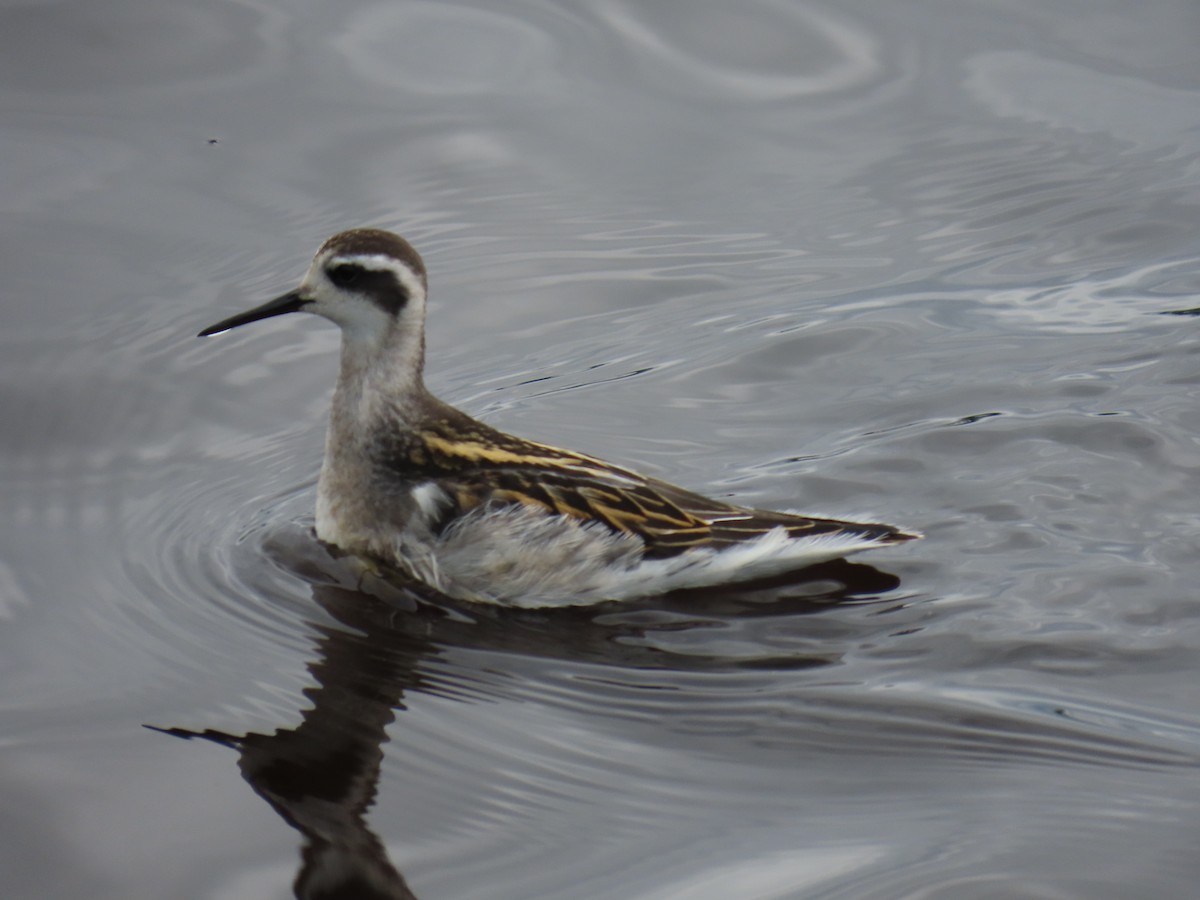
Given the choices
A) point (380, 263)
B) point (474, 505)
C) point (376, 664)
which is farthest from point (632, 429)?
point (376, 664)

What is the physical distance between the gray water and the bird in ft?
0.57

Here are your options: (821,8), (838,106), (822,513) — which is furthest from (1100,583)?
(821,8)

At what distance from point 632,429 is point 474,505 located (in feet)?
5.17

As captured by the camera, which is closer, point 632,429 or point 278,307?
point 278,307

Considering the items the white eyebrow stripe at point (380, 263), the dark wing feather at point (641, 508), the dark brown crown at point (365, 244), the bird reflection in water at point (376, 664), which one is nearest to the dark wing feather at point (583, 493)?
the dark wing feather at point (641, 508)

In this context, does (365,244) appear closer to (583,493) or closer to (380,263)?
(380,263)

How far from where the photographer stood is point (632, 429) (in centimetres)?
838

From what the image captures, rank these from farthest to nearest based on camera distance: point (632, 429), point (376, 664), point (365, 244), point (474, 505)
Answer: point (632, 429) < point (365, 244) < point (474, 505) < point (376, 664)

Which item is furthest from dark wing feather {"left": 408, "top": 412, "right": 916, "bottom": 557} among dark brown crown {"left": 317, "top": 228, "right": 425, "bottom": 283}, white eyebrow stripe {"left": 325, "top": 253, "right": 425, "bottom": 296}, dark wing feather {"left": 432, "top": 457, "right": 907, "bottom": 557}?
dark brown crown {"left": 317, "top": 228, "right": 425, "bottom": 283}

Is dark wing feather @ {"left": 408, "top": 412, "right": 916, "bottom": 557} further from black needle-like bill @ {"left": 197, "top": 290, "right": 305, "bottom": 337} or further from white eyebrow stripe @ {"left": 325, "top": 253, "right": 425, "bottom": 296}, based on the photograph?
black needle-like bill @ {"left": 197, "top": 290, "right": 305, "bottom": 337}

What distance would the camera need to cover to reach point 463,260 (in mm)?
9805

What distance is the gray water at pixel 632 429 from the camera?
5.20 m

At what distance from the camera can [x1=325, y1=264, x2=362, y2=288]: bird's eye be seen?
729 cm

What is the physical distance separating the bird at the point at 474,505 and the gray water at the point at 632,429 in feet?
0.57
